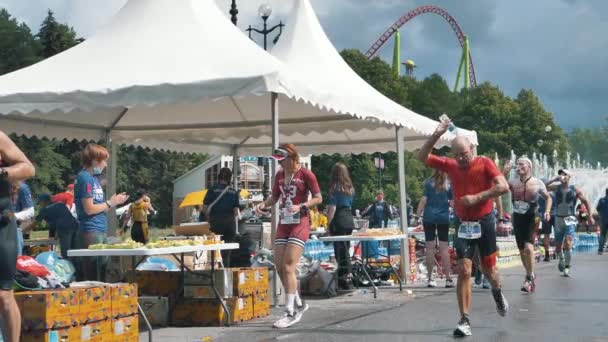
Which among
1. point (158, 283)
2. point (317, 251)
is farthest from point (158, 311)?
point (317, 251)

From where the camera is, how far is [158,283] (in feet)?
35.4

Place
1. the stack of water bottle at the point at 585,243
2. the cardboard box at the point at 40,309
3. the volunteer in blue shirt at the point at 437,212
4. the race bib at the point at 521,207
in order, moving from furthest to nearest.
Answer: the stack of water bottle at the point at 585,243, the volunteer in blue shirt at the point at 437,212, the race bib at the point at 521,207, the cardboard box at the point at 40,309

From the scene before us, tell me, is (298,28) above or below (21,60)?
below

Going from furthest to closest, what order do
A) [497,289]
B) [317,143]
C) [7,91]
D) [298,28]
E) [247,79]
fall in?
1. [317,143]
2. [298,28]
3. [7,91]
4. [247,79]
5. [497,289]

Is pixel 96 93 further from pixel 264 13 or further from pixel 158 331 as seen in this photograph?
pixel 264 13

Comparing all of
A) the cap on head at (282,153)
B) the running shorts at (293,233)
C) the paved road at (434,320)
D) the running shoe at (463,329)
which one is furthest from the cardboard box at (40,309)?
the running shoe at (463,329)

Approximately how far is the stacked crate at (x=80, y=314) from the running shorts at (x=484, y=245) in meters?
3.22

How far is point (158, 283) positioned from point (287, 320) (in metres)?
1.83

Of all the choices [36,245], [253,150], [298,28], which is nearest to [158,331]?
[36,245]

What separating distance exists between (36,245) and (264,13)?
1652cm

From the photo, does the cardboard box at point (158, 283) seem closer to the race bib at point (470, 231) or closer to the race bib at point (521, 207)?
the race bib at point (470, 231)

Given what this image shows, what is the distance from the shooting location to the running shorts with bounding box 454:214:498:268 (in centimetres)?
912

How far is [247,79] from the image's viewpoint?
11219 mm

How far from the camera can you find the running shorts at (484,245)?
9117mm
